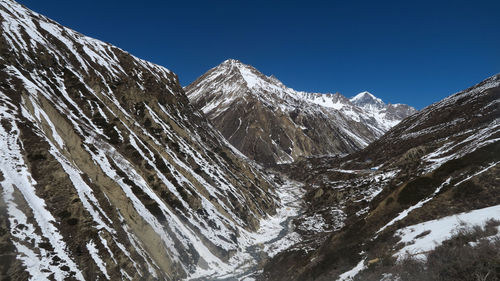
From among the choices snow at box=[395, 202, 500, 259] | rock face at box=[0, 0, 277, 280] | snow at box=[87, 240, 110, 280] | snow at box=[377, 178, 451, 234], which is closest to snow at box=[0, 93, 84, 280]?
rock face at box=[0, 0, 277, 280]

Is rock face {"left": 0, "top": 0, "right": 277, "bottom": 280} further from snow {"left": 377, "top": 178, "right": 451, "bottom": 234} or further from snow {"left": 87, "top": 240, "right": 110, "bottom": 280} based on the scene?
snow {"left": 377, "top": 178, "right": 451, "bottom": 234}

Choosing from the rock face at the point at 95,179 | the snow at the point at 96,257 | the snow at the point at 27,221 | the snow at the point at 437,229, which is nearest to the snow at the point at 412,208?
the snow at the point at 437,229

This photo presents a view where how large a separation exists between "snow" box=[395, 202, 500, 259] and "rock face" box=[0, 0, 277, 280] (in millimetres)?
21906

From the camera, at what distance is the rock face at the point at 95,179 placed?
22.8 meters

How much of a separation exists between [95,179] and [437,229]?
31.9 meters

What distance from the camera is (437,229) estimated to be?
1619 cm

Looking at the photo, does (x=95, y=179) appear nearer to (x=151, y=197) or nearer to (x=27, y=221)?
(x=151, y=197)

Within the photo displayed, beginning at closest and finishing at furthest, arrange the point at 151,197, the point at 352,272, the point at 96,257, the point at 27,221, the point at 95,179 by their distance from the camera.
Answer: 1. the point at 352,272
2. the point at 27,221
3. the point at 96,257
4. the point at 95,179
5. the point at 151,197

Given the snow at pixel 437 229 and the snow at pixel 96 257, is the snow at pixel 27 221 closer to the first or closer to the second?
the snow at pixel 96 257

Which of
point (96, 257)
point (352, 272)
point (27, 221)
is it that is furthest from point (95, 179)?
point (352, 272)

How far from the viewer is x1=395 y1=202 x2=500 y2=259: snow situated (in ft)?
47.1

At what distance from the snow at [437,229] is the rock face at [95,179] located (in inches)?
862

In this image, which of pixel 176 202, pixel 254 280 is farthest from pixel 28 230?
pixel 254 280

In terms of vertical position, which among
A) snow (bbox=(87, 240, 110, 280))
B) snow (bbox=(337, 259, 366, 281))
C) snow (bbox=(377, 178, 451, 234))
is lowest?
snow (bbox=(337, 259, 366, 281))
